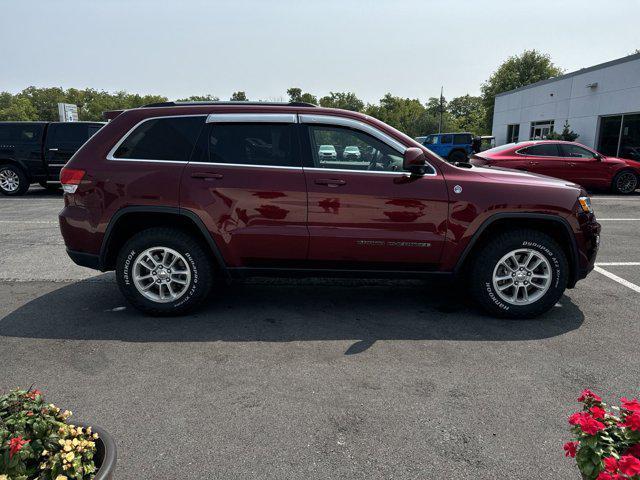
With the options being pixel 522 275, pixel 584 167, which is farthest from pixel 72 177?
pixel 584 167

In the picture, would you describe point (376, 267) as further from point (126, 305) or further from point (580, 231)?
point (126, 305)

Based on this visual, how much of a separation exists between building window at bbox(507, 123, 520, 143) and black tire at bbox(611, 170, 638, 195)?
18.3 m

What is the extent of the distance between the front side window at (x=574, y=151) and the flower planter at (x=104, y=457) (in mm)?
14085

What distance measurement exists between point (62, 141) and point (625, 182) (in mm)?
16454

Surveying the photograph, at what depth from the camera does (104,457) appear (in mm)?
1795

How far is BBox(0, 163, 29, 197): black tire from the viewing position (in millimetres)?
13336

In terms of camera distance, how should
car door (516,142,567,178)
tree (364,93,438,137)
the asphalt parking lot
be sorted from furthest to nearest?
1. tree (364,93,438,137)
2. car door (516,142,567,178)
3. the asphalt parking lot

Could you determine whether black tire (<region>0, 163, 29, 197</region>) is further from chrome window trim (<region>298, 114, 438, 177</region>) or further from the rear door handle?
chrome window trim (<region>298, 114, 438, 177</region>)

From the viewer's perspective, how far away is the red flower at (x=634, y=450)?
1.53 meters

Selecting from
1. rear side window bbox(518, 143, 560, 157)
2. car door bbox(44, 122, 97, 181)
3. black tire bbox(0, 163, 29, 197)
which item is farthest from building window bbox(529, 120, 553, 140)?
black tire bbox(0, 163, 29, 197)

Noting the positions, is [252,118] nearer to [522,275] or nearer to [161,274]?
[161,274]

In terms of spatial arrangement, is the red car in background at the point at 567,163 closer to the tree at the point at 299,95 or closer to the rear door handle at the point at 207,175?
the rear door handle at the point at 207,175

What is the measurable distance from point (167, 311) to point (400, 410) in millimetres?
2429

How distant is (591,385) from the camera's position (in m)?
3.14
